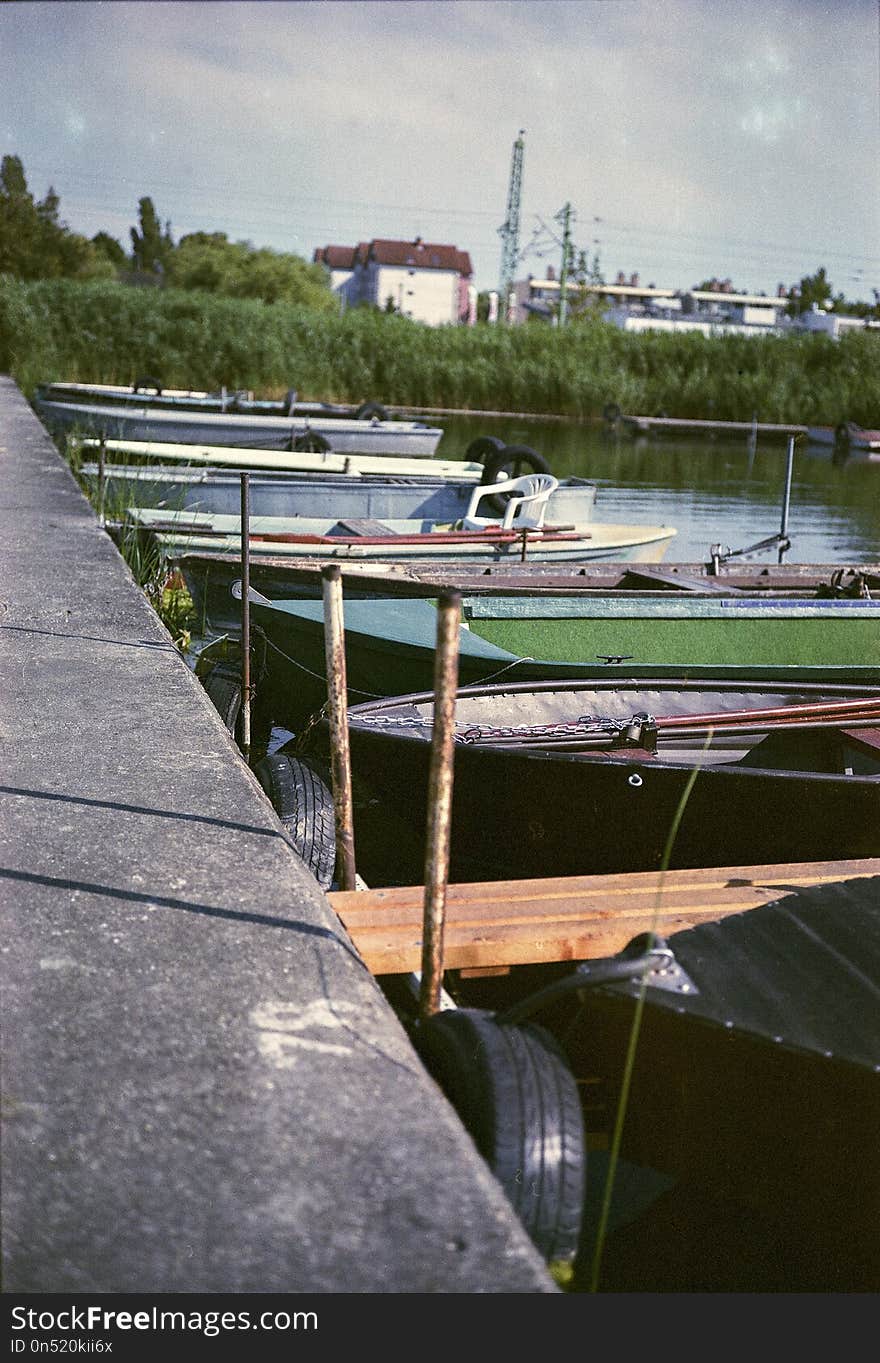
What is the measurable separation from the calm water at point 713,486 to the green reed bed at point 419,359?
4.96ft

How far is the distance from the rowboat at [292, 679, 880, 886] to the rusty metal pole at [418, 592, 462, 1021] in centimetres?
191

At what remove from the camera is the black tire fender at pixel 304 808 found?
4695 mm

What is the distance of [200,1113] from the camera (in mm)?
2246

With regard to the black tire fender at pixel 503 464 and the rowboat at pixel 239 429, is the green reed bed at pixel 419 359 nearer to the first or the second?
the rowboat at pixel 239 429

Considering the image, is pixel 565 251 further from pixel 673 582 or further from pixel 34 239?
pixel 673 582

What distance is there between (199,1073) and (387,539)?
27.8 ft

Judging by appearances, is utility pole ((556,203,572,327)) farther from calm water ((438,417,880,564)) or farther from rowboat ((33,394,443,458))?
rowboat ((33,394,443,458))

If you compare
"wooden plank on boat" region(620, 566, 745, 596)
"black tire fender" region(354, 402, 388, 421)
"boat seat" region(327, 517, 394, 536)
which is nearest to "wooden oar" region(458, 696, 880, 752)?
"wooden plank on boat" region(620, 566, 745, 596)

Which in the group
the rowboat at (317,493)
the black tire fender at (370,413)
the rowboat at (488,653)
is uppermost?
the black tire fender at (370,413)

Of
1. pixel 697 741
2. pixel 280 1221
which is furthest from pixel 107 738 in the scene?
pixel 697 741

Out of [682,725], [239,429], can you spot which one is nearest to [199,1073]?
[682,725]

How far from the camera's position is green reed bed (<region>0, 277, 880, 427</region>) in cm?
3170

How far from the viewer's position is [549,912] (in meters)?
3.51

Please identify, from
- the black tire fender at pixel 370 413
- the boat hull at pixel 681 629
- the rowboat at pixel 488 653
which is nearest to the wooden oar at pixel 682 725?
the rowboat at pixel 488 653
